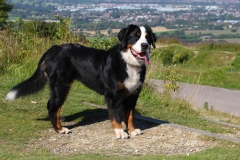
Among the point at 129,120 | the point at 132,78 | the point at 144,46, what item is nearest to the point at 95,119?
the point at 129,120

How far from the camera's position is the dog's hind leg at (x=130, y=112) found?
8.19 meters

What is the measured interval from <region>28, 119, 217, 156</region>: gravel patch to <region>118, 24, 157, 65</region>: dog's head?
133 centimetres

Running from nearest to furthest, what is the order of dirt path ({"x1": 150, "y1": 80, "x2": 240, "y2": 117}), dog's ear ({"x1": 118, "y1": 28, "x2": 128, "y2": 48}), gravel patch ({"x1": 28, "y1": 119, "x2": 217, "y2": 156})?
gravel patch ({"x1": 28, "y1": 119, "x2": 217, "y2": 156})
dog's ear ({"x1": 118, "y1": 28, "x2": 128, "y2": 48})
dirt path ({"x1": 150, "y1": 80, "x2": 240, "y2": 117})

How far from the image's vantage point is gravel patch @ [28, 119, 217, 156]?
7.36 m

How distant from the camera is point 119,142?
25.5ft

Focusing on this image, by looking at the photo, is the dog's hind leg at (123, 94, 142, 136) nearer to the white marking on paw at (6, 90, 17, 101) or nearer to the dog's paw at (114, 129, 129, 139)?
the dog's paw at (114, 129, 129, 139)

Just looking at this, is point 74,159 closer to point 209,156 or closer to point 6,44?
point 209,156

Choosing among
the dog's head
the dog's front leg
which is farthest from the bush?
the dog's head

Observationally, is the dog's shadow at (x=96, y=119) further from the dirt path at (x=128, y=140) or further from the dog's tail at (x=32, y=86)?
the dog's tail at (x=32, y=86)

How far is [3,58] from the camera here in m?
13.9

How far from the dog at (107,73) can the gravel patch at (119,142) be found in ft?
0.71

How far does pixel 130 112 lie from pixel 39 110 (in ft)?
7.41

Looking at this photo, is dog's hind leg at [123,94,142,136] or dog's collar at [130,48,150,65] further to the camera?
dog's hind leg at [123,94,142,136]

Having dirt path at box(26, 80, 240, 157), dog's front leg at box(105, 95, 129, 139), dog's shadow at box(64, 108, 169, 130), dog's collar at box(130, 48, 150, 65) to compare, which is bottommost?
dog's shadow at box(64, 108, 169, 130)
